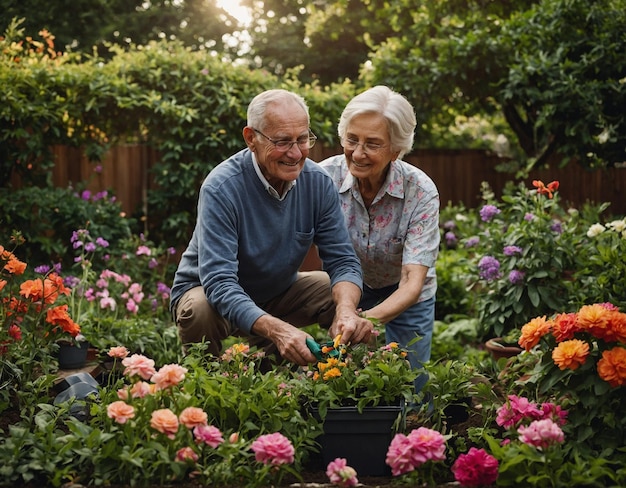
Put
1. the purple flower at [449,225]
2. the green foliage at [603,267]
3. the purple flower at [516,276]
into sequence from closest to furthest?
1. the green foliage at [603,267]
2. the purple flower at [516,276]
3. the purple flower at [449,225]

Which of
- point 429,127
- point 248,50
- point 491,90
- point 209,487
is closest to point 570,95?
point 491,90

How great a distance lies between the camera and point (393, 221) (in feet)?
11.5

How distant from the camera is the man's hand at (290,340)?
2.63 meters

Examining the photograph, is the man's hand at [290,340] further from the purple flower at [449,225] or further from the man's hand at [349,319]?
the purple flower at [449,225]

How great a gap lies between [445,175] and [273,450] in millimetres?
8163

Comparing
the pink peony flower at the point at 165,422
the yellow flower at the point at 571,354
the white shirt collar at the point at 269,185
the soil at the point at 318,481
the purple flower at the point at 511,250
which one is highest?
the white shirt collar at the point at 269,185

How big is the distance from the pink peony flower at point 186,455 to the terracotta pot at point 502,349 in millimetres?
2473

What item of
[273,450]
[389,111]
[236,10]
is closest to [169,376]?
[273,450]

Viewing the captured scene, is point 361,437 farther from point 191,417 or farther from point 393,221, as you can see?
point 393,221

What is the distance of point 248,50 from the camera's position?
16.3m

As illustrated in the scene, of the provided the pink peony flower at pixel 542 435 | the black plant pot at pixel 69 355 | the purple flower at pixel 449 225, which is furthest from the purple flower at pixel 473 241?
the pink peony flower at pixel 542 435

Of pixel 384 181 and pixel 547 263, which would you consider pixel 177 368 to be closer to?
pixel 384 181

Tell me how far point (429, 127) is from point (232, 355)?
727 centimetres

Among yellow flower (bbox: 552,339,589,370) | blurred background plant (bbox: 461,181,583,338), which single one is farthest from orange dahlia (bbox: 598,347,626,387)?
blurred background plant (bbox: 461,181,583,338)
